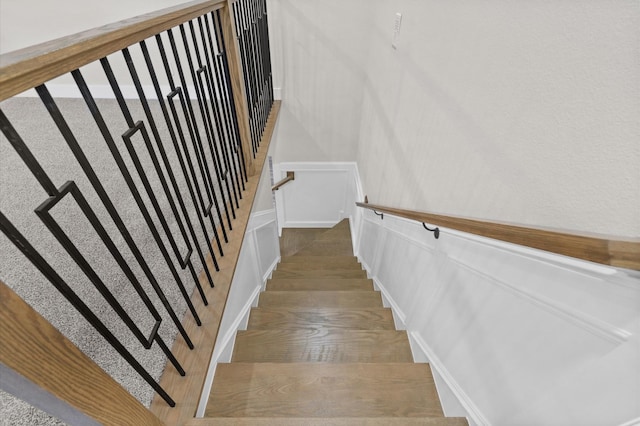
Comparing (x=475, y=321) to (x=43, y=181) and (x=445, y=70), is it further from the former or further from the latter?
(x=43, y=181)

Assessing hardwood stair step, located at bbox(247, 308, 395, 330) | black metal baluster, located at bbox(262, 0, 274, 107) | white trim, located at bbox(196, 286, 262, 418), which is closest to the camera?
white trim, located at bbox(196, 286, 262, 418)

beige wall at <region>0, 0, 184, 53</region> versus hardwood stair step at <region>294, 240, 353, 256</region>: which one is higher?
beige wall at <region>0, 0, 184, 53</region>

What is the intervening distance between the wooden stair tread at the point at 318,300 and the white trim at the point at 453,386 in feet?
2.66

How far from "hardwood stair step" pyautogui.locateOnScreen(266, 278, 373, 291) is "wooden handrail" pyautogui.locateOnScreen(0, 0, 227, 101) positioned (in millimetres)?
2446

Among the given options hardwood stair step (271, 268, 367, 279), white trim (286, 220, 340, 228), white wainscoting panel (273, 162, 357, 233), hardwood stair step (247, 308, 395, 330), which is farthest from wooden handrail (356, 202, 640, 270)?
white trim (286, 220, 340, 228)

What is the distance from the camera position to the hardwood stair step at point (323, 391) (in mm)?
1426

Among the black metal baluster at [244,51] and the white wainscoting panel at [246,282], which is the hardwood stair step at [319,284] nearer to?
the white wainscoting panel at [246,282]

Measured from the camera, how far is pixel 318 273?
3.38 metres

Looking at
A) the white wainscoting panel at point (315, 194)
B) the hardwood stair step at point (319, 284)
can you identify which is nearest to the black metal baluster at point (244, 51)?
the hardwood stair step at point (319, 284)

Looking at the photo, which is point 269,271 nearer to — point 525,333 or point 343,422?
point 343,422

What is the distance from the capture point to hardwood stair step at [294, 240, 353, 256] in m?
4.93

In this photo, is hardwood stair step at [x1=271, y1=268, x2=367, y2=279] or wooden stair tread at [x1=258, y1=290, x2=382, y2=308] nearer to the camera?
wooden stair tread at [x1=258, y1=290, x2=382, y2=308]

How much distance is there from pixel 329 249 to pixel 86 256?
378 cm

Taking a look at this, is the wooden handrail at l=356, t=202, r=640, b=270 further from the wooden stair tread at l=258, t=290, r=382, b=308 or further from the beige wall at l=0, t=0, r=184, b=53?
the beige wall at l=0, t=0, r=184, b=53
